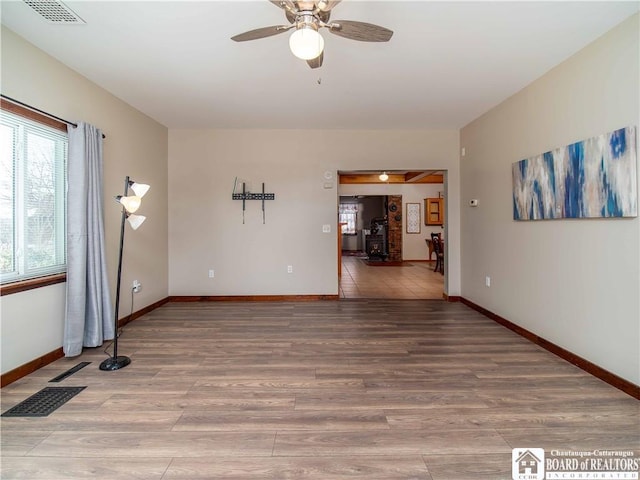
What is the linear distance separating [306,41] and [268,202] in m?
3.34

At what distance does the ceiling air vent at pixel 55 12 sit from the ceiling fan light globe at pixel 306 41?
1.72 m

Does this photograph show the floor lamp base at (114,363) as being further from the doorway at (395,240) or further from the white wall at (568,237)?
the doorway at (395,240)

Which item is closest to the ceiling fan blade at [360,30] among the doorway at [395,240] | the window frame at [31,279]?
the window frame at [31,279]

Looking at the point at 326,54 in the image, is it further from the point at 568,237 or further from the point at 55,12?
the point at 568,237

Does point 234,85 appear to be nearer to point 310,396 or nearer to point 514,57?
point 514,57

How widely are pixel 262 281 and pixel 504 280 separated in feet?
11.2

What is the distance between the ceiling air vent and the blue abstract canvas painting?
402 cm

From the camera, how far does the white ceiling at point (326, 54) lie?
2164mm

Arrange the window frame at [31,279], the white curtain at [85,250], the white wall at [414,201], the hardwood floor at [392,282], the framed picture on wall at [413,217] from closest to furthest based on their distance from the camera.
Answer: the window frame at [31,279] → the white curtain at [85,250] → the hardwood floor at [392,282] → the white wall at [414,201] → the framed picture on wall at [413,217]

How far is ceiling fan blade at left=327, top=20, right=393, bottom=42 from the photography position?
6.05 ft

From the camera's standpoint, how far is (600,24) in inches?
90.1

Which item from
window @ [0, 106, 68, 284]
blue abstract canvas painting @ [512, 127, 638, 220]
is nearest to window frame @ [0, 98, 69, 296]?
window @ [0, 106, 68, 284]

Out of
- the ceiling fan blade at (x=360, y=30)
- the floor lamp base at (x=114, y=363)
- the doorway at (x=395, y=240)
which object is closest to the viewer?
the ceiling fan blade at (x=360, y=30)

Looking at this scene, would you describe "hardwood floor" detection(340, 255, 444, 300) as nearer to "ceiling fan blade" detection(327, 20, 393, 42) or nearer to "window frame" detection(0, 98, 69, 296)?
"window frame" detection(0, 98, 69, 296)
